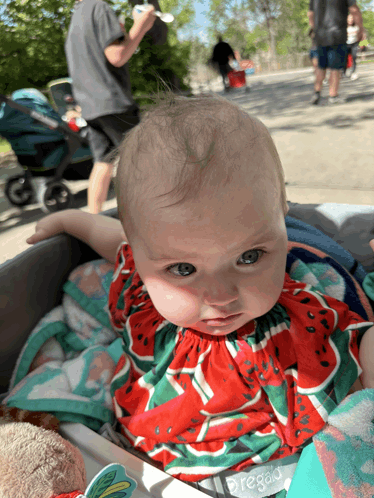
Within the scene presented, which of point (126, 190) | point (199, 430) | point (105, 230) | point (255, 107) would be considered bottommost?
point (255, 107)

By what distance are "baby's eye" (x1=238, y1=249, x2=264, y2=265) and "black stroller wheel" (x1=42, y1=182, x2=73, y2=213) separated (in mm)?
2349

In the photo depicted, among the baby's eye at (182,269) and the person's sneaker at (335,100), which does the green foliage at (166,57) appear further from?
the baby's eye at (182,269)

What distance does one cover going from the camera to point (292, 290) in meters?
0.87

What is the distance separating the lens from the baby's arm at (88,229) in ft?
3.93

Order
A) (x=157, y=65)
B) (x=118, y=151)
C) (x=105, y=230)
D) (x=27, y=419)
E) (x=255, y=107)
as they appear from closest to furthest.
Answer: (x=118, y=151), (x=27, y=419), (x=105, y=230), (x=255, y=107), (x=157, y=65)

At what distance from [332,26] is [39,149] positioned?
123 inches

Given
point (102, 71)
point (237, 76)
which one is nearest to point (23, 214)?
point (102, 71)

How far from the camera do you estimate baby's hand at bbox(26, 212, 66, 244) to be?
1217 millimetres

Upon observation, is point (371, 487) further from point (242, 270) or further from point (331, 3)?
point (331, 3)

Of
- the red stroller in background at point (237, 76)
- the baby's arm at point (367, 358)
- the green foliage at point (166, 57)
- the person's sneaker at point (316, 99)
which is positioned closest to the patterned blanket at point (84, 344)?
the baby's arm at point (367, 358)

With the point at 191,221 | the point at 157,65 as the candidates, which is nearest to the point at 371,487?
the point at 191,221

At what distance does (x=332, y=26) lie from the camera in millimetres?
3939

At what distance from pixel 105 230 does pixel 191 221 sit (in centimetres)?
66

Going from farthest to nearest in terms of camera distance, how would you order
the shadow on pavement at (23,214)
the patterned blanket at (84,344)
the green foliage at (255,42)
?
the green foliage at (255,42), the shadow on pavement at (23,214), the patterned blanket at (84,344)
